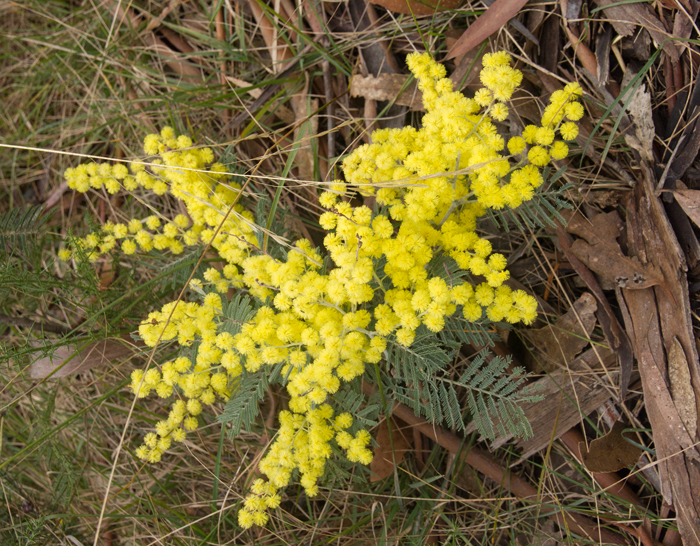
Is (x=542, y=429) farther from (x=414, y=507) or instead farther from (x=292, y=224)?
(x=292, y=224)

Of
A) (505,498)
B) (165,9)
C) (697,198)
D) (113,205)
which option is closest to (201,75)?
(165,9)

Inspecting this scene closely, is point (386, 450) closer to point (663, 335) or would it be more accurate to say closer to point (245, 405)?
point (245, 405)

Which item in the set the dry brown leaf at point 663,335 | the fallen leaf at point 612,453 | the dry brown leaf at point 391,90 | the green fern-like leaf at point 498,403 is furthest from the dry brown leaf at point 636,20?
the fallen leaf at point 612,453

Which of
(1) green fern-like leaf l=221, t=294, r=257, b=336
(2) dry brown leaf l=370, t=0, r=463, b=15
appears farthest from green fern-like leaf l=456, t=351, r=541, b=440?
(2) dry brown leaf l=370, t=0, r=463, b=15

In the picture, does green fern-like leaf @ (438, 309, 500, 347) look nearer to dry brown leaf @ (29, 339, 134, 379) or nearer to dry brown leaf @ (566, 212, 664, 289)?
dry brown leaf @ (566, 212, 664, 289)

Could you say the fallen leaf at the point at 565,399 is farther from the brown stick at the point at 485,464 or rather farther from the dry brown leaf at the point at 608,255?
the dry brown leaf at the point at 608,255

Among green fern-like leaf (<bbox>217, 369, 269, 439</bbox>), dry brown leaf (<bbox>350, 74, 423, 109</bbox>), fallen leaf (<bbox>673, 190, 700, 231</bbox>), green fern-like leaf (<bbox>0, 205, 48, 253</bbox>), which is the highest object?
dry brown leaf (<bbox>350, 74, 423, 109</bbox>)

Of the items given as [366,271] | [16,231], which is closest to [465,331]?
[366,271]
